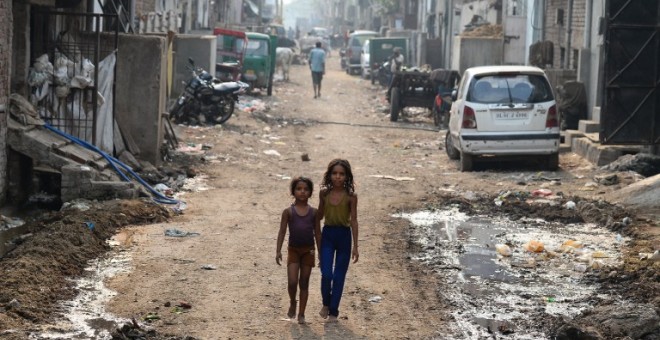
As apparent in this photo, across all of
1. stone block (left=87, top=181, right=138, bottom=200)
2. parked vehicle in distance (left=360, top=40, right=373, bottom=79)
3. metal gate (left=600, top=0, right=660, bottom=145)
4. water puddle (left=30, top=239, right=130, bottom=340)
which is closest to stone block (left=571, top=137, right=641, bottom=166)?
metal gate (left=600, top=0, right=660, bottom=145)

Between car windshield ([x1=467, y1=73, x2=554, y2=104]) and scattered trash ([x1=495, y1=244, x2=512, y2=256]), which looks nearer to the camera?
scattered trash ([x1=495, y1=244, x2=512, y2=256])

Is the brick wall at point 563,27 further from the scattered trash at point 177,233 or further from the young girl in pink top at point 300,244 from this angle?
the young girl in pink top at point 300,244

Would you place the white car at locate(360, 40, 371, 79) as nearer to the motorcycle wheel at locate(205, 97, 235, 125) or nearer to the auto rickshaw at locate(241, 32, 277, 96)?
the auto rickshaw at locate(241, 32, 277, 96)

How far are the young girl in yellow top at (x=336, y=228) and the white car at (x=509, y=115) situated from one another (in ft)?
29.9

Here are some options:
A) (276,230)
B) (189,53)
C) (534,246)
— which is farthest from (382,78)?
(534,246)

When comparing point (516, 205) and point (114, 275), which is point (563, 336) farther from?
point (516, 205)

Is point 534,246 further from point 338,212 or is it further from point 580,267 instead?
point 338,212

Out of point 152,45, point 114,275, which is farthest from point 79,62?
point 114,275

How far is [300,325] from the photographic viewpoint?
313 inches

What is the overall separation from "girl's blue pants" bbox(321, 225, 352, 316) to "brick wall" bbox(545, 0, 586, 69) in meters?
15.8

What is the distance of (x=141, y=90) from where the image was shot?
53.3 ft

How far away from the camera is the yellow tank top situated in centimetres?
800

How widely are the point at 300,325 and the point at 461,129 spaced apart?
954cm

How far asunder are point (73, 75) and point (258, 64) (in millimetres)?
18587
